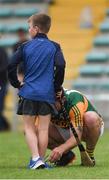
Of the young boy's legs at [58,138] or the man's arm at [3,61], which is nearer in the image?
the young boy's legs at [58,138]

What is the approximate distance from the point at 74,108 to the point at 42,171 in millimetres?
958

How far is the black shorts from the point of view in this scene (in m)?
10.3

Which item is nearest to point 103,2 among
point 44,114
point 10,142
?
point 10,142

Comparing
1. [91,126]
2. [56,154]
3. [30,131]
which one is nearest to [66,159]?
[56,154]

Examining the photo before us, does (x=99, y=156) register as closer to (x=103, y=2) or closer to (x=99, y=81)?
(x=99, y=81)

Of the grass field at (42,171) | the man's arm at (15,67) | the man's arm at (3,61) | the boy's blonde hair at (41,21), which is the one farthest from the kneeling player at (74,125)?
the man's arm at (3,61)

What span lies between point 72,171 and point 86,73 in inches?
443

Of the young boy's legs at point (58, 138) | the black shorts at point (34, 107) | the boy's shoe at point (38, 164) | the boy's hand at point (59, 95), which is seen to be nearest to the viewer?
the boy's shoe at point (38, 164)

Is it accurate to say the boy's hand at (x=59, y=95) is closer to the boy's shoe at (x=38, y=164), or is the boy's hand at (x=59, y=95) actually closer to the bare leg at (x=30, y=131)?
the bare leg at (x=30, y=131)

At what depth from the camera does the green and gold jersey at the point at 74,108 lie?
10594 millimetres

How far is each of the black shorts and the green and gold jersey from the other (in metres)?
0.29

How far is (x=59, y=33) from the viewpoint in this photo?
23.0 m

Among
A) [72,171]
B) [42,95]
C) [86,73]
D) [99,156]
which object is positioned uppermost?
[42,95]

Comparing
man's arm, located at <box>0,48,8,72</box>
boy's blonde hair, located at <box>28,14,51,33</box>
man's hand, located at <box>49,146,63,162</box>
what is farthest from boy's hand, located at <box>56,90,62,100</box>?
man's arm, located at <box>0,48,8,72</box>
